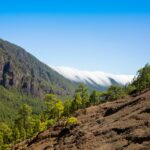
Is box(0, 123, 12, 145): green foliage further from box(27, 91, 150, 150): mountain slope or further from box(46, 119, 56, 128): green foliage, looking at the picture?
box(27, 91, 150, 150): mountain slope

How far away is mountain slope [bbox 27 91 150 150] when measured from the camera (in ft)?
192

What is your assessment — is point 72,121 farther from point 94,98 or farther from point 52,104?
point 94,98

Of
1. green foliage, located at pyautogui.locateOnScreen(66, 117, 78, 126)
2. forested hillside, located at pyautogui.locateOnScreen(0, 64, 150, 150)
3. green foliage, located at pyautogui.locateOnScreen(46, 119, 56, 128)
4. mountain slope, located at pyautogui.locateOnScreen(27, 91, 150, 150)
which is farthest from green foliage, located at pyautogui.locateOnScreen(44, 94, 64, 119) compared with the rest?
green foliage, located at pyautogui.locateOnScreen(66, 117, 78, 126)

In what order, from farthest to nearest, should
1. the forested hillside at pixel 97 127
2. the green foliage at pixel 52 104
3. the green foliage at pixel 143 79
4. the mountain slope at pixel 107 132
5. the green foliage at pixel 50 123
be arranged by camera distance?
1. the green foliage at pixel 143 79
2. the green foliage at pixel 50 123
3. the green foliage at pixel 52 104
4. the forested hillside at pixel 97 127
5. the mountain slope at pixel 107 132

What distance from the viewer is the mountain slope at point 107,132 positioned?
5841 centimetres

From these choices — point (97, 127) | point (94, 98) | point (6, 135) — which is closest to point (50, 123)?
point (94, 98)

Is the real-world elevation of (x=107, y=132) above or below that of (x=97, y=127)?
below

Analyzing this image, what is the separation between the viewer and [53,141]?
80.7m

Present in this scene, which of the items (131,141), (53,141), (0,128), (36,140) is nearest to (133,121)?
(131,141)

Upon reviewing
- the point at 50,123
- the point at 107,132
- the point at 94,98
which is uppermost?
the point at 94,98

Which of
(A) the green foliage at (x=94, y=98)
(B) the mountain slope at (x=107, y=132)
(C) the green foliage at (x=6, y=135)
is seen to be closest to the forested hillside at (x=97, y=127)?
(B) the mountain slope at (x=107, y=132)

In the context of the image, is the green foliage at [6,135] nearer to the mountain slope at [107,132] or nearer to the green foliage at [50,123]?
the green foliage at [50,123]

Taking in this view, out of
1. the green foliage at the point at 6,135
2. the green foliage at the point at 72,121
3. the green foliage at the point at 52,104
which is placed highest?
the green foliage at the point at 52,104

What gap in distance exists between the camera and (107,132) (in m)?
68.5
